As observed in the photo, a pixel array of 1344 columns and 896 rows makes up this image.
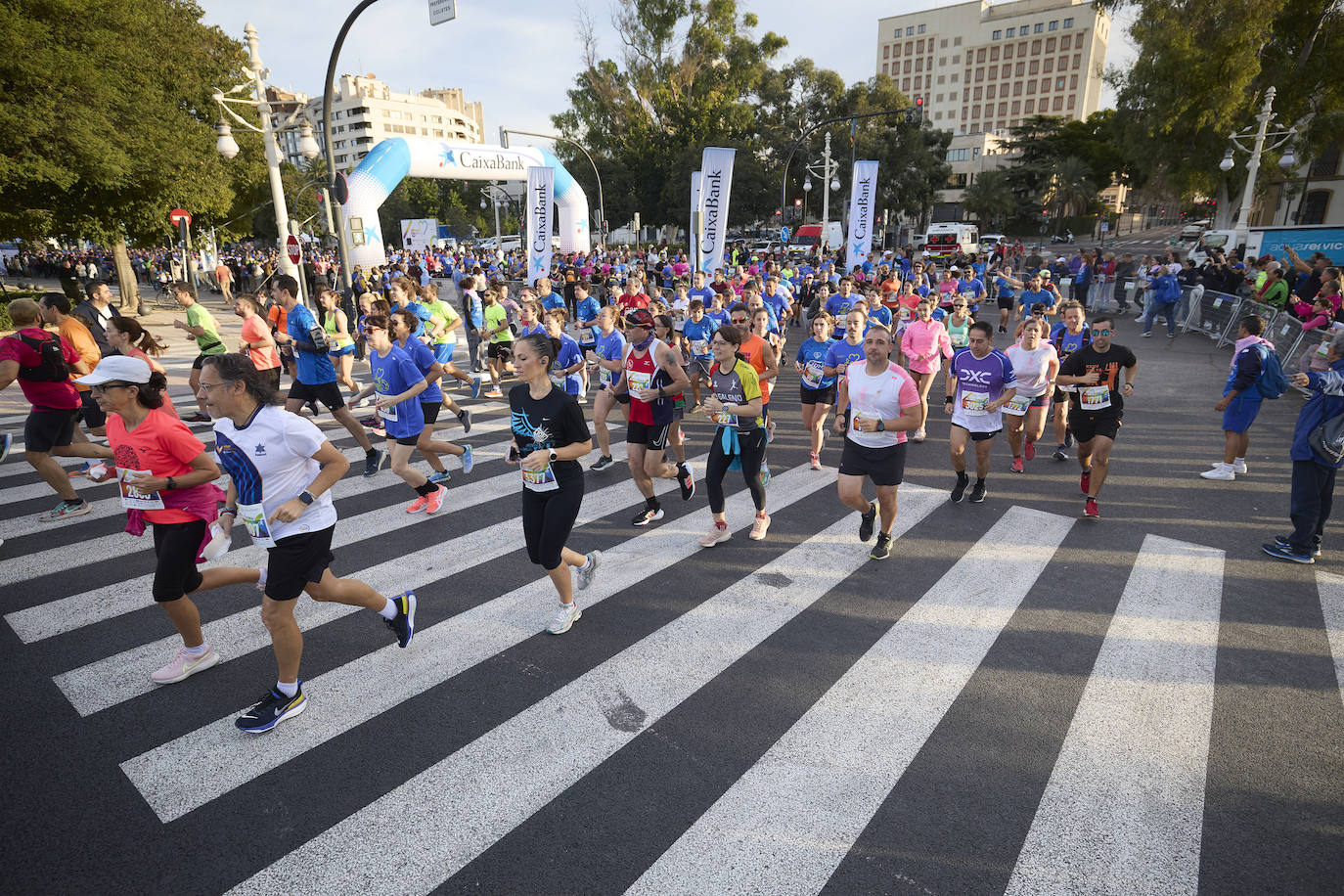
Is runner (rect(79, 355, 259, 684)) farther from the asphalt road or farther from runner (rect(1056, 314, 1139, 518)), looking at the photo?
runner (rect(1056, 314, 1139, 518))

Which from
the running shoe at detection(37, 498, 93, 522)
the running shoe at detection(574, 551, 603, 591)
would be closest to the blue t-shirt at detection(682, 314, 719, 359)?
the running shoe at detection(574, 551, 603, 591)

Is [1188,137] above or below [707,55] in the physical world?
below

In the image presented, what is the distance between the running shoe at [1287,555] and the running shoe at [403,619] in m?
7.05

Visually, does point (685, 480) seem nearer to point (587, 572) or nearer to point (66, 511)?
point (587, 572)

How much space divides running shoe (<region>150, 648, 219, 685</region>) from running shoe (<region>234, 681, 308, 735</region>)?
0.66 meters

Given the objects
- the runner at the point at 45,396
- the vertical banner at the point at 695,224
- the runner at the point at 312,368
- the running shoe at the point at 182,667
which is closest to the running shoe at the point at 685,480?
the runner at the point at 312,368

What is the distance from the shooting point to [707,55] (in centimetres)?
5100

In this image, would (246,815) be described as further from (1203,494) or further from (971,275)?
(971,275)

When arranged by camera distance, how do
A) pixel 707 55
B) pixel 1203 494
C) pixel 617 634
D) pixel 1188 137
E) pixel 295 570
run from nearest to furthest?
pixel 295 570, pixel 617 634, pixel 1203 494, pixel 1188 137, pixel 707 55

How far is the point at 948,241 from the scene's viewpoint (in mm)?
42406

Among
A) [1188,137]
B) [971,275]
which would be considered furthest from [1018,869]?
[1188,137]

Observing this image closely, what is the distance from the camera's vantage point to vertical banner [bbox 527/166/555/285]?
1941cm

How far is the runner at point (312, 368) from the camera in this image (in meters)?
8.14

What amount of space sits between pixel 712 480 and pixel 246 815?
396 cm
